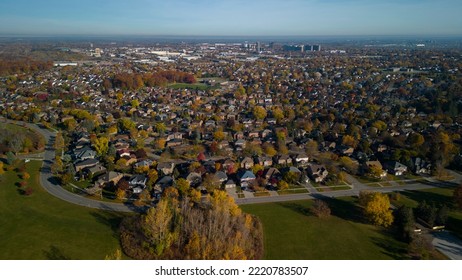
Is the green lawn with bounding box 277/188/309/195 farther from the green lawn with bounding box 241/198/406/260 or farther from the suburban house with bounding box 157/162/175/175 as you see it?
the suburban house with bounding box 157/162/175/175

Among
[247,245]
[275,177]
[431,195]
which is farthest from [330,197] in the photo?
[247,245]

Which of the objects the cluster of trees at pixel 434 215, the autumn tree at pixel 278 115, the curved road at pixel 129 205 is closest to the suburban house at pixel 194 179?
the curved road at pixel 129 205

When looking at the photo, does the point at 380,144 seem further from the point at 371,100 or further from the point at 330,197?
the point at 371,100

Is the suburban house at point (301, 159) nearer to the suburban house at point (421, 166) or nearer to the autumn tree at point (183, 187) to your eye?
the suburban house at point (421, 166)

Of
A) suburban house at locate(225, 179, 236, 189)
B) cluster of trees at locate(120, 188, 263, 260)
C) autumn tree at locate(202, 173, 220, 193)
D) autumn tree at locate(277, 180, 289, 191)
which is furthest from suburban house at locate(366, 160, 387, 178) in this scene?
cluster of trees at locate(120, 188, 263, 260)

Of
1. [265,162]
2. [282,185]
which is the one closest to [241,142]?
[265,162]

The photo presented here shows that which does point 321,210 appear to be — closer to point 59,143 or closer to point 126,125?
point 126,125
